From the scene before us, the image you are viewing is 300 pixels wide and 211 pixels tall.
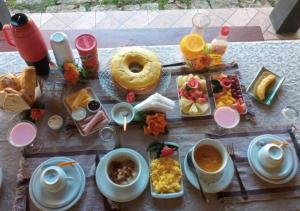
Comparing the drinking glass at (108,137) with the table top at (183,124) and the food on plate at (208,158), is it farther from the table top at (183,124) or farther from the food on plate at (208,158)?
the food on plate at (208,158)

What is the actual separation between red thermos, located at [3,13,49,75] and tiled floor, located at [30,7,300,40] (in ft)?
3.06

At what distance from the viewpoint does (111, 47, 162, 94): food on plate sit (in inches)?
42.2

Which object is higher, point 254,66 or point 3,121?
point 254,66

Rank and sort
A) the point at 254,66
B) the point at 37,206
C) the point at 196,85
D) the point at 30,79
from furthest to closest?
the point at 254,66 < the point at 196,85 < the point at 30,79 < the point at 37,206

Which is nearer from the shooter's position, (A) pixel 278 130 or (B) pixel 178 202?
(B) pixel 178 202

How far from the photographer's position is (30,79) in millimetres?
975

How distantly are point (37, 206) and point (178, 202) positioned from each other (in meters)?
0.39

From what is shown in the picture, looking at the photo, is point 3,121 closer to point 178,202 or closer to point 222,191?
point 178,202

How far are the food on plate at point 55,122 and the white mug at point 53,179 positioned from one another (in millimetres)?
170

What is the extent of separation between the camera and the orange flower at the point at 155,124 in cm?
100

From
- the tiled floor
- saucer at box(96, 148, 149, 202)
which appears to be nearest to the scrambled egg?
saucer at box(96, 148, 149, 202)

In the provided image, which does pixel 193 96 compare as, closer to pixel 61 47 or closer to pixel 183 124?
pixel 183 124

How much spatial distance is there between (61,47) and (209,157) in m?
0.58

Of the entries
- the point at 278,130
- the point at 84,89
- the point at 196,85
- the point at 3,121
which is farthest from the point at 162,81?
the point at 3,121
